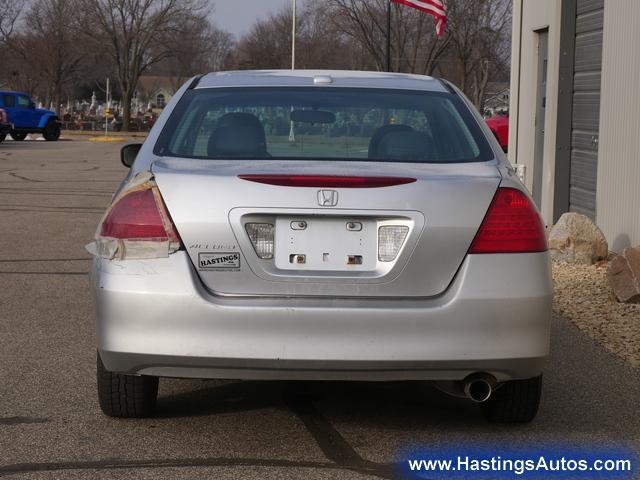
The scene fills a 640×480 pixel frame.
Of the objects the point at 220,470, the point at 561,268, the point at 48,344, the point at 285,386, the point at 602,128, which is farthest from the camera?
the point at 602,128

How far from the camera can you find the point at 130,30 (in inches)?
2758

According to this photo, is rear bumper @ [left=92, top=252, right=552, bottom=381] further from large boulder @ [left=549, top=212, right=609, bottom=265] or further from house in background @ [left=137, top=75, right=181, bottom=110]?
house in background @ [left=137, top=75, right=181, bottom=110]

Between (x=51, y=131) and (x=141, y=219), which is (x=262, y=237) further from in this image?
(x=51, y=131)

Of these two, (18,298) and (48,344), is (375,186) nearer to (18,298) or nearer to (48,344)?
(48,344)

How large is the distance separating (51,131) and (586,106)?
37.5m

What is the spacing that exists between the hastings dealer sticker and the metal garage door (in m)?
8.10

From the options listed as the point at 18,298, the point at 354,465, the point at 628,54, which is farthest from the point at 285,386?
the point at 628,54

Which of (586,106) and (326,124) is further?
(586,106)

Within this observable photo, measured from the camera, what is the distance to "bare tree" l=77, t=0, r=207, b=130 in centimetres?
6950

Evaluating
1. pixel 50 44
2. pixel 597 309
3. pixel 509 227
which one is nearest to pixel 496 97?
pixel 50 44

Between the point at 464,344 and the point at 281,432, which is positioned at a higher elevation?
the point at 464,344

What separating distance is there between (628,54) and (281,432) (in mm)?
6953

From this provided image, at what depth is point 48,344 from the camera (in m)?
6.80

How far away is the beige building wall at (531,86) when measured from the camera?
1348 cm
